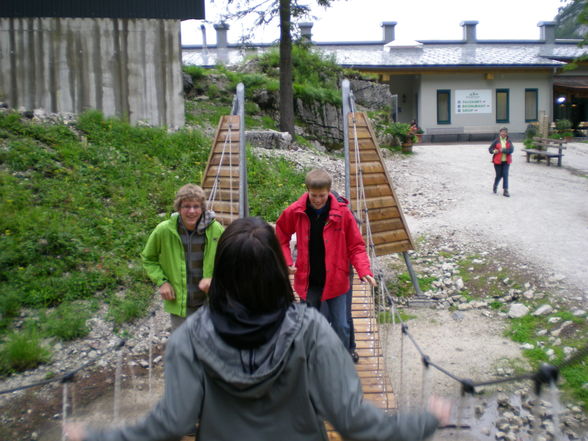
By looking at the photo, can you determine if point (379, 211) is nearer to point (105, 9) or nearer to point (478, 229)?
point (478, 229)

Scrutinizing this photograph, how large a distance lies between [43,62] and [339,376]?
11567mm

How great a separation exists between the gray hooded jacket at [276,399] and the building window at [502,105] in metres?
26.7

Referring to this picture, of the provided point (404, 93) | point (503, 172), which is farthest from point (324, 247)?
point (404, 93)

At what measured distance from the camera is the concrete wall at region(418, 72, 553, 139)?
25656 mm

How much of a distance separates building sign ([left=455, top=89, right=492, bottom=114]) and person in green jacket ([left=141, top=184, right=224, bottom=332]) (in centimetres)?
2407

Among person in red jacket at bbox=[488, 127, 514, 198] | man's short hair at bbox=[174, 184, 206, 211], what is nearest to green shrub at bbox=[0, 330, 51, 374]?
man's short hair at bbox=[174, 184, 206, 211]

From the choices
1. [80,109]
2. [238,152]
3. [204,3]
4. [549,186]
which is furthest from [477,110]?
[238,152]

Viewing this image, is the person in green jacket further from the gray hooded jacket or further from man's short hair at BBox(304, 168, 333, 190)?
the gray hooded jacket

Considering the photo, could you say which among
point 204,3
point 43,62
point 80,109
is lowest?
point 80,109

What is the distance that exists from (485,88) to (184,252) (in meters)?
24.9

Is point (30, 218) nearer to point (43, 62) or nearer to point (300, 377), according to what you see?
point (43, 62)

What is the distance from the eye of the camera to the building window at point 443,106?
25.9 meters

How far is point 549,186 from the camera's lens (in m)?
13.0

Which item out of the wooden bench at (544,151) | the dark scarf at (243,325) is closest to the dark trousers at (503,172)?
the wooden bench at (544,151)
